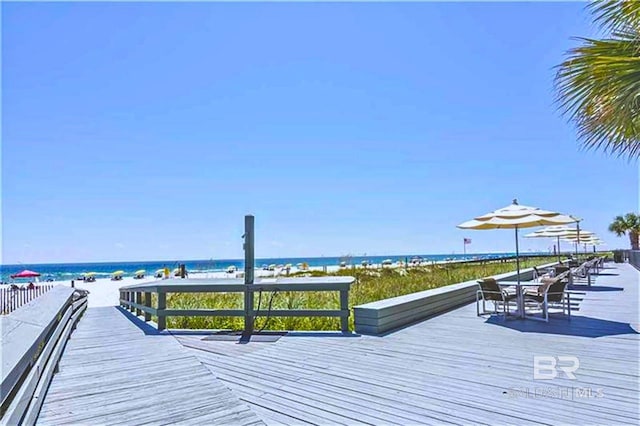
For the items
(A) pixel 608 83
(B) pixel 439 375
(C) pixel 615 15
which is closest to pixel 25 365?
(B) pixel 439 375

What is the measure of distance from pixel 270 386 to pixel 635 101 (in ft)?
14.2

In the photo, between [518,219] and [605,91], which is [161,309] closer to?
[518,219]

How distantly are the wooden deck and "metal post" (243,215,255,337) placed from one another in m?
0.69

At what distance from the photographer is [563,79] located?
4.18m

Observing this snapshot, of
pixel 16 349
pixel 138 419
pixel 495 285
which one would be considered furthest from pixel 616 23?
pixel 16 349

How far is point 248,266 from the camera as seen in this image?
6.07 metres

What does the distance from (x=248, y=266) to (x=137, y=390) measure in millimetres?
2838

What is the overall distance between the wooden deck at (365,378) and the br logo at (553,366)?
0.25 ft

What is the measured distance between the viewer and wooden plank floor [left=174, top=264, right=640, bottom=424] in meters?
2.75

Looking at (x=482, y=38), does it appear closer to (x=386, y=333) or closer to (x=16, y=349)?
(x=386, y=333)

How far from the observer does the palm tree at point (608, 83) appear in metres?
3.57

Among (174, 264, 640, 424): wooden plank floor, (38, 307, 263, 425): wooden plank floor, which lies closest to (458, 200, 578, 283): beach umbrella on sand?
(174, 264, 640, 424): wooden plank floor

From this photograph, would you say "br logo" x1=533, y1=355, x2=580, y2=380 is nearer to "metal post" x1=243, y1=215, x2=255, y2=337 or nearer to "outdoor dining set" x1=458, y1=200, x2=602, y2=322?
"outdoor dining set" x1=458, y1=200, x2=602, y2=322

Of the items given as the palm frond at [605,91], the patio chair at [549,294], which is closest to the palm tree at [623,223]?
the patio chair at [549,294]
